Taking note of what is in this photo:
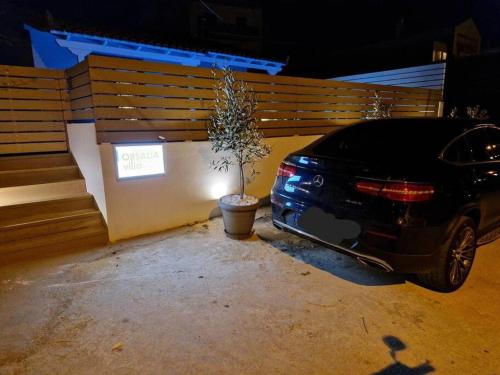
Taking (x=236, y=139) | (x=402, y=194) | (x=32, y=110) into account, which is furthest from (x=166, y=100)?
(x=402, y=194)

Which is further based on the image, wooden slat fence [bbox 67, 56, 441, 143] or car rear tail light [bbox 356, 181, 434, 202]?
wooden slat fence [bbox 67, 56, 441, 143]

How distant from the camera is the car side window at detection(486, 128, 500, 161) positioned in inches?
136

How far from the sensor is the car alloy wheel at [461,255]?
9.73 ft

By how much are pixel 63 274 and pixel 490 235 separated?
4.91 meters

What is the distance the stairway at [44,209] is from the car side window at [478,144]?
4432 millimetres

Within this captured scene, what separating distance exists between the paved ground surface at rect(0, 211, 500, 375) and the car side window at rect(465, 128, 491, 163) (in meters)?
1.26

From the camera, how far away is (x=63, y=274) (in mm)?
3516

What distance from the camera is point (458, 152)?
3049 millimetres

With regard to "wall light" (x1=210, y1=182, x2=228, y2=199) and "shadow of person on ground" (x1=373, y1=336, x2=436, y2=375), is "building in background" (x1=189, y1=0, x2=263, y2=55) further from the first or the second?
"shadow of person on ground" (x1=373, y1=336, x2=436, y2=375)

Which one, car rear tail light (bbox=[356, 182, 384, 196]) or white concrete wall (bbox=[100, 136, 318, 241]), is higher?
car rear tail light (bbox=[356, 182, 384, 196])

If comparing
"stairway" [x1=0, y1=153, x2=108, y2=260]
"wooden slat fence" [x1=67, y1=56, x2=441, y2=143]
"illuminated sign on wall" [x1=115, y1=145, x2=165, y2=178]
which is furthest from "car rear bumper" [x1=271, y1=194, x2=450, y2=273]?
"stairway" [x1=0, y1=153, x2=108, y2=260]

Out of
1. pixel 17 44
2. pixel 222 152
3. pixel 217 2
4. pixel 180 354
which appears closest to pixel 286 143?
pixel 222 152

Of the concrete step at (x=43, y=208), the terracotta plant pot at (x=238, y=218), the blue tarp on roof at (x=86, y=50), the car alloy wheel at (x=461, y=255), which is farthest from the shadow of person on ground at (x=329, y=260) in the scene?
the blue tarp on roof at (x=86, y=50)

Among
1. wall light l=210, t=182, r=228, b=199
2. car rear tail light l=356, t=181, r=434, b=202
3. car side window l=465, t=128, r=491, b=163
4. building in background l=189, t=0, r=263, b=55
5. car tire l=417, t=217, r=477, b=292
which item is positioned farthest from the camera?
building in background l=189, t=0, r=263, b=55
